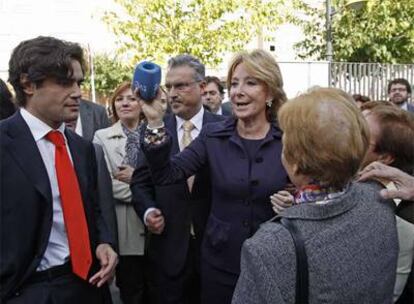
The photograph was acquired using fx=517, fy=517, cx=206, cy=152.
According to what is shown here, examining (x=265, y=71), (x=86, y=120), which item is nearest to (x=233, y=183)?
(x=265, y=71)

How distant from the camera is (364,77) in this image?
1360 centimetres

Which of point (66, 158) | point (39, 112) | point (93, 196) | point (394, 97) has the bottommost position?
point (394, 97)

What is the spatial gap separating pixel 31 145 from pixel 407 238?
1.62m

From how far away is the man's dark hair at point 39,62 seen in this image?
2.22 m

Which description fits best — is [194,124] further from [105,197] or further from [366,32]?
[366,32]

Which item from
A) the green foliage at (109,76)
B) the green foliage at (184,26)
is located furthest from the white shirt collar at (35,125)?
the green foliage at (109,76)

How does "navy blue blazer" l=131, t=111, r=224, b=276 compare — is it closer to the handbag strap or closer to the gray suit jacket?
the handbag strap

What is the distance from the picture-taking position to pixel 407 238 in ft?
7.00

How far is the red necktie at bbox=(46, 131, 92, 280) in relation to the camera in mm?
2248

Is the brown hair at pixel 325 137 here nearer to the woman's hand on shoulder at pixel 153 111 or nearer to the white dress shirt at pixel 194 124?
the woman's hand on shoulder at pixel 153 111

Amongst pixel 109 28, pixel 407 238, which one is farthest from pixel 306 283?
pixel 109 28

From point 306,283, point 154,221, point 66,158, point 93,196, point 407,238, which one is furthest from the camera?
point 154,221

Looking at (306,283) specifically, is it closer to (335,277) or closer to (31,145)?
(335,277)

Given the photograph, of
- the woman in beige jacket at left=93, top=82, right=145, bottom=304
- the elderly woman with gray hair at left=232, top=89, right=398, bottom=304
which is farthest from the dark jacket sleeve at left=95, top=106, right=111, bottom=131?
the elderly woman with gray hair at left=232, top=89, right=398, bottom=304
